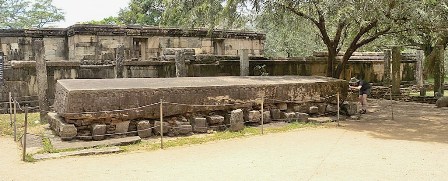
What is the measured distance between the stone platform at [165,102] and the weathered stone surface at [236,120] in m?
0.32

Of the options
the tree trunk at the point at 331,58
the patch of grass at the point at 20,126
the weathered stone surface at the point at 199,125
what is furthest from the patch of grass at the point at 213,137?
the tree trunk at the point at 331,58

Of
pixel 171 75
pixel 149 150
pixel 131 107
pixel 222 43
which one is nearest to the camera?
pixel 149 150

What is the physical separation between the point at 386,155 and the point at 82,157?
4.91 meters

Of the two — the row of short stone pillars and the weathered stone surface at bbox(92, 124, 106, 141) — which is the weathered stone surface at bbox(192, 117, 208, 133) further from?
the row of short stone pillars

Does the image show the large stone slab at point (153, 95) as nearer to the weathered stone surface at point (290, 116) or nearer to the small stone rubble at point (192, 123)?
the small stone rubble at point (192, 123)

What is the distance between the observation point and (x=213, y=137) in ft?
27.9

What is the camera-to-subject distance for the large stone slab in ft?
25.4

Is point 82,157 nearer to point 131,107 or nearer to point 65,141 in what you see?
point 65,141

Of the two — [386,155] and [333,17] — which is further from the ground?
[333,17]

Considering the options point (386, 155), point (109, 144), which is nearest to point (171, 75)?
point (109, 144)

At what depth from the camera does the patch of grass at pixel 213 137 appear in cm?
750

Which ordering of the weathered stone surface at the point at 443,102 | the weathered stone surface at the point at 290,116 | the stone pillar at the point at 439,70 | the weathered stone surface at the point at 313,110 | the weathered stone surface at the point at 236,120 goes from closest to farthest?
the weathered stone surface at the point at 236,120
the weathered stone surface at the point at 290,116
the weathered stone surface at the point at 313,110
the weathered stone surface at the point at 443,102
the stone pillar at the point at 439,70

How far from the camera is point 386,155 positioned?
22.4 feet

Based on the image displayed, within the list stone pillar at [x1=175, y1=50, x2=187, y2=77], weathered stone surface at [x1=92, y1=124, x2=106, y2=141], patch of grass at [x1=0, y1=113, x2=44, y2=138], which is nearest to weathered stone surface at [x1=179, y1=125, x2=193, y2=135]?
weathered stone surface at [x1=92, y1=124, x2=106, y2=141]
